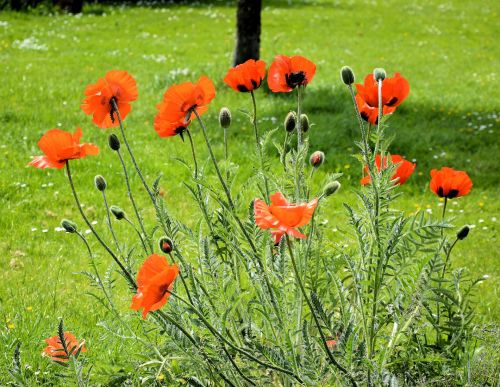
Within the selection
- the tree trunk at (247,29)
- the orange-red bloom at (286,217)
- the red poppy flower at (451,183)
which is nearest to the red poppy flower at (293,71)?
the red poppy flower at (451,183)

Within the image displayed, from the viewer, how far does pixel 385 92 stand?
7.14ft

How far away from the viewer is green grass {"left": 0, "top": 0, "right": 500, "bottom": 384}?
385 centimetres

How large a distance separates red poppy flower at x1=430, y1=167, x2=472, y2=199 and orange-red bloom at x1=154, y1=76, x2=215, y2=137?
0.85 m

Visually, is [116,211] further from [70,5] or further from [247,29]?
[70,5]

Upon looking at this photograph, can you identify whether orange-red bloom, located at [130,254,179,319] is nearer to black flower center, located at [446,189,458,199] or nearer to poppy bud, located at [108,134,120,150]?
poppy bud, located at [108,134,120,150]

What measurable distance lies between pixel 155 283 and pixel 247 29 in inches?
291

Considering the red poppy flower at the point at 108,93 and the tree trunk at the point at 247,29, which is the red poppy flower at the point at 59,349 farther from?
the tree trunk at the point at 247,29

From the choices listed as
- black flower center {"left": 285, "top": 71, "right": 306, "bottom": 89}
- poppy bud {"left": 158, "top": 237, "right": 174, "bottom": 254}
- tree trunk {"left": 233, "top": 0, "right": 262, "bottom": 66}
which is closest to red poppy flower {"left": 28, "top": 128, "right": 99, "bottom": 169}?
poppy bud {"left": 158, "top": 237, "right": 174, "bottom": 254}

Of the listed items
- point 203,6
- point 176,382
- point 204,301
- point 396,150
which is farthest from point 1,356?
point 203,6

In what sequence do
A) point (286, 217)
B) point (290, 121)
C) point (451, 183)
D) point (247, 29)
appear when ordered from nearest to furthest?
point (286, 217) < point (290, 121) < point (451, 183) < point (247, 29)

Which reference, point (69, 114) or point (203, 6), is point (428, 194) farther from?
point (203, 6)

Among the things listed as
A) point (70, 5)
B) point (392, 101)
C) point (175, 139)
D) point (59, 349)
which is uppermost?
point (392, 101)

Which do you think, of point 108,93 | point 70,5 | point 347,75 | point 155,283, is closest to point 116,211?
point 108,93

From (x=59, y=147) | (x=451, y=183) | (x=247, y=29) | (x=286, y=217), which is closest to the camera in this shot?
(x=286, y=217)
